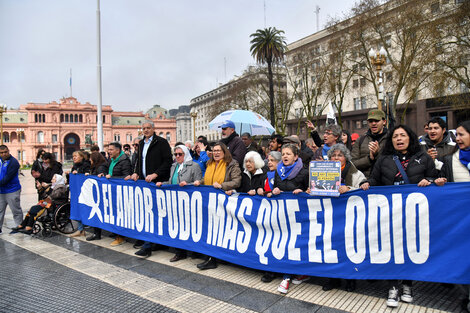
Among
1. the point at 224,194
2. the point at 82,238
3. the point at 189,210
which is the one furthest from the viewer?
the point at 82,238

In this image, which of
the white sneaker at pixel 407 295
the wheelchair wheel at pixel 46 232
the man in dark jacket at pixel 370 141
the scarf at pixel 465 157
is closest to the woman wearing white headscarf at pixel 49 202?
the wheelchair wheel at pixel 46 232

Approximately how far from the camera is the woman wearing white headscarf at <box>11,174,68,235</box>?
23.9 feet

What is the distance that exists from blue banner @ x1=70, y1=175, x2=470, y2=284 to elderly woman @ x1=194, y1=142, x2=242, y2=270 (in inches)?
6.0

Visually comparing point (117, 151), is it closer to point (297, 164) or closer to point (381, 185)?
point (297, 164)

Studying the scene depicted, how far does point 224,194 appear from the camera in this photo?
4699mm

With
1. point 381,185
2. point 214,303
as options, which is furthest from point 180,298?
point 381,185

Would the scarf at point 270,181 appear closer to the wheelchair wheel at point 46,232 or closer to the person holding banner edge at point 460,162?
the person holding banner edge at point 460,162

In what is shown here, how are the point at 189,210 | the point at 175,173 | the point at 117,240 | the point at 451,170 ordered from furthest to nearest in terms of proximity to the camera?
the point at 117,240
the point at 175,173
the point at 189,210
the point at 451,170

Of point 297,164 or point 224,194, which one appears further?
point 224,194

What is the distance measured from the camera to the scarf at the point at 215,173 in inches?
195

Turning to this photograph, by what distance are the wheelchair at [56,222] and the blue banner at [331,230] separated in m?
2.99

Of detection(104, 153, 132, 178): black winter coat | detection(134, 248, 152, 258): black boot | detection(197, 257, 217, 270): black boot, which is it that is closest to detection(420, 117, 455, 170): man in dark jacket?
detection(197, 257, 217, 270): black boot

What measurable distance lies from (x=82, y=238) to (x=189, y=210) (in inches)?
131

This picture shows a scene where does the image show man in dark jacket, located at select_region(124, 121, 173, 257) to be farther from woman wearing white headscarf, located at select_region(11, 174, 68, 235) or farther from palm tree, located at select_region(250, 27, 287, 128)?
palm tree, located at select_region(250, 27, 287, 128)
